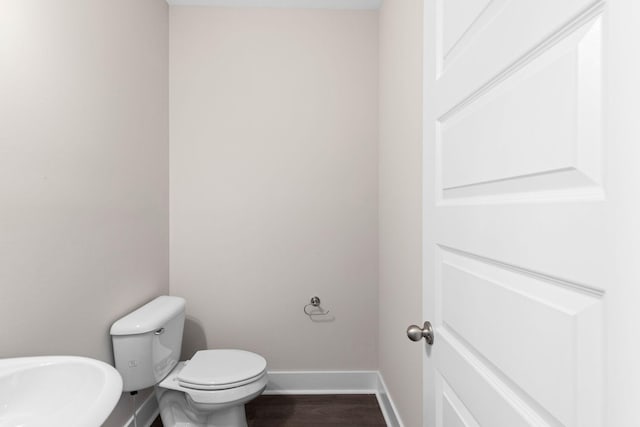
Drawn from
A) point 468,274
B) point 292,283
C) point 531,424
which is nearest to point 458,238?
point 468,274

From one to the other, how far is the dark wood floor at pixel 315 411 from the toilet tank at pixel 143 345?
488 mm

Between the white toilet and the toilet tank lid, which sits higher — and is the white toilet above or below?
below

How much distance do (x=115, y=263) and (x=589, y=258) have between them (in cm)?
185

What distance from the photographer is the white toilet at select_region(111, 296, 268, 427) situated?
1.75 m

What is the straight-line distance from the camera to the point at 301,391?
247 cm

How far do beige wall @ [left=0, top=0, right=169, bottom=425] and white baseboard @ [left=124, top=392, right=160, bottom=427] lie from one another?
1.50 feet

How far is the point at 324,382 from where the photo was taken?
2.49 m

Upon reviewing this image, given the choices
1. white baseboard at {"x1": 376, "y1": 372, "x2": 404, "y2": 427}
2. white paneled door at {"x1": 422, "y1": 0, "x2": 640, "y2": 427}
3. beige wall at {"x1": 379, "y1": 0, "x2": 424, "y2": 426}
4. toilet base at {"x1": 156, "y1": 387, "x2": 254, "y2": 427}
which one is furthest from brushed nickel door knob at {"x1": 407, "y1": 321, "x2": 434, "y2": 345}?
toilet base at {"x1": 156, "y1": 387, "x2": 254, "y2": 427}

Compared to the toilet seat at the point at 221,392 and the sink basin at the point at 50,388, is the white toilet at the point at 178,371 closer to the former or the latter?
the toilet seat at the point at 221,392

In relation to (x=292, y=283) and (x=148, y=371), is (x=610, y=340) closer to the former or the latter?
(x=148, y=371)

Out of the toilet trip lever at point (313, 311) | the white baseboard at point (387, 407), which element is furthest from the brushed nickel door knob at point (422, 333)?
the toilet trip lever at point (313, 311)

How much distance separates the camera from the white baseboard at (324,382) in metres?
2.47

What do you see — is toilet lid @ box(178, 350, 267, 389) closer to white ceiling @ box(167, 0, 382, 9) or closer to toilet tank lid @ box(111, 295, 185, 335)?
toilet tank lid @ box(111, 295, 185, 335)

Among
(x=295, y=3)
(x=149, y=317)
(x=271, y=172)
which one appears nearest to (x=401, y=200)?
(x=271, y=172)
